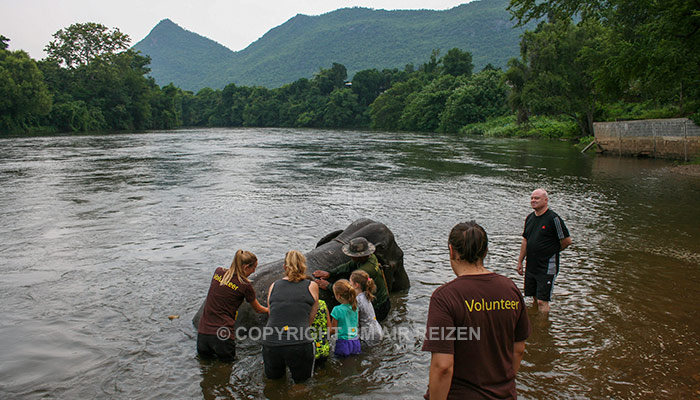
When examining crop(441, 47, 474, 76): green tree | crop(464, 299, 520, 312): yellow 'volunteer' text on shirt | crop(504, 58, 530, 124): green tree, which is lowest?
crop(464, 299, 520, 312): yellow 'volunteer' text on shirt

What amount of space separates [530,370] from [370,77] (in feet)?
430

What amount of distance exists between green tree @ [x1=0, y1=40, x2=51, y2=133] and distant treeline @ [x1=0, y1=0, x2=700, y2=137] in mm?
161

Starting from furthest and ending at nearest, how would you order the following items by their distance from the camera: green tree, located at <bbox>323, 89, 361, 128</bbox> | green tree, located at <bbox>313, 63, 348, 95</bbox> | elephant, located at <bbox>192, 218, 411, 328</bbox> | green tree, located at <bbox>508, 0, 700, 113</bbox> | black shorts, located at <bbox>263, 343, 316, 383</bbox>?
green tree, located at <bbox>313, 63, 348, 95</bbox> < green tree, located at <bbox>323, 89, 361, 128</bbox> < green tree, located at <bbox>508, 0, 700, 113</bbox> < elephant, located at <bbox>192, 218, 411, 328</bbox> < black shorts, located at <bbox>263, 343, 316, 383</bbox>

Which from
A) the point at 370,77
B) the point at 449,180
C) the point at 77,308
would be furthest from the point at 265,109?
the point at 77,308

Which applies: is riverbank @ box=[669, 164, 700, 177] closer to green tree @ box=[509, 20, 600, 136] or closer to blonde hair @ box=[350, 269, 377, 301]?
blonde hair @ box=[350, 269, 377, 301]

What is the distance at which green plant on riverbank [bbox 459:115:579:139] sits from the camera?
51625 millimetres

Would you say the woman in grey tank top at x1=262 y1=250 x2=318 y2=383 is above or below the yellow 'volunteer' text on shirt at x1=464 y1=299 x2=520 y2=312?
below

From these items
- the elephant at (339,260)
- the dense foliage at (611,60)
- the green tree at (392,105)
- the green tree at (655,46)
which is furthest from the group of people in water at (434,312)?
the green tree at (392,105)

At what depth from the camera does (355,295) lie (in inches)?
215

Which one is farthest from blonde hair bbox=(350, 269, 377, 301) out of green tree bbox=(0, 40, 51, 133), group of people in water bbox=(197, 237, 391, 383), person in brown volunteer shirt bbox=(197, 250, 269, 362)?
green tree bbox=(0, 40, 51, 133)

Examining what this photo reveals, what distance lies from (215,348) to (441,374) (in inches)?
128

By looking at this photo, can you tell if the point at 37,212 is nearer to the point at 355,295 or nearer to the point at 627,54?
the point at 355,295

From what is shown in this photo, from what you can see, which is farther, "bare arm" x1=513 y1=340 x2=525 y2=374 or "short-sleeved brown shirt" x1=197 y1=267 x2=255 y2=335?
"short-sleeved brown shirt" x1=197 y1=267 x2=255 y2=335

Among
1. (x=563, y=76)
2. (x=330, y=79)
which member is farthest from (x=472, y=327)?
(x=330, y=79)
